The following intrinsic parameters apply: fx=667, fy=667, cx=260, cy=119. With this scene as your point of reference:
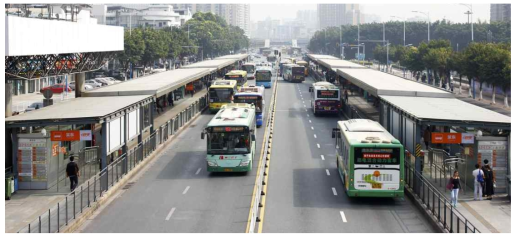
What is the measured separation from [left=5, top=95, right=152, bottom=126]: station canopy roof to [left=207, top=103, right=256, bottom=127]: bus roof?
433 centimetres

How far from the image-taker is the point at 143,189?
27656mm

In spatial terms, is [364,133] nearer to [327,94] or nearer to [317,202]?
[317,202]

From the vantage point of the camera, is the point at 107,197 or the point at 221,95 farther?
the point at 221,95

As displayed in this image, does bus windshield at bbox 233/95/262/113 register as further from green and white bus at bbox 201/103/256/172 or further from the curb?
green and white bus at bbox 201/103/256/172

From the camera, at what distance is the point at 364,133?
26531 mm

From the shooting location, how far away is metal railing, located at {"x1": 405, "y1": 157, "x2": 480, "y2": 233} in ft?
63.7

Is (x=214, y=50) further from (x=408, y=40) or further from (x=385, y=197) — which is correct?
(x=385, y=197)

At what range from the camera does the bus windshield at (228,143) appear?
2962 centimetres

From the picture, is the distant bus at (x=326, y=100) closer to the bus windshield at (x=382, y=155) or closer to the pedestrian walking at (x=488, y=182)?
the pedestrian walking at (x=488, y=182)

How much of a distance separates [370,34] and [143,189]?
175m

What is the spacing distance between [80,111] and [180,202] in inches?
287

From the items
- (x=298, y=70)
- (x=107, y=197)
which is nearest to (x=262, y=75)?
(x=298, y=70)

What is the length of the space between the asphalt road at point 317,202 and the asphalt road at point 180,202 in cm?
120

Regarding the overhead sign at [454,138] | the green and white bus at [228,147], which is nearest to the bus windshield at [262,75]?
the green and white bus at [228,147]
